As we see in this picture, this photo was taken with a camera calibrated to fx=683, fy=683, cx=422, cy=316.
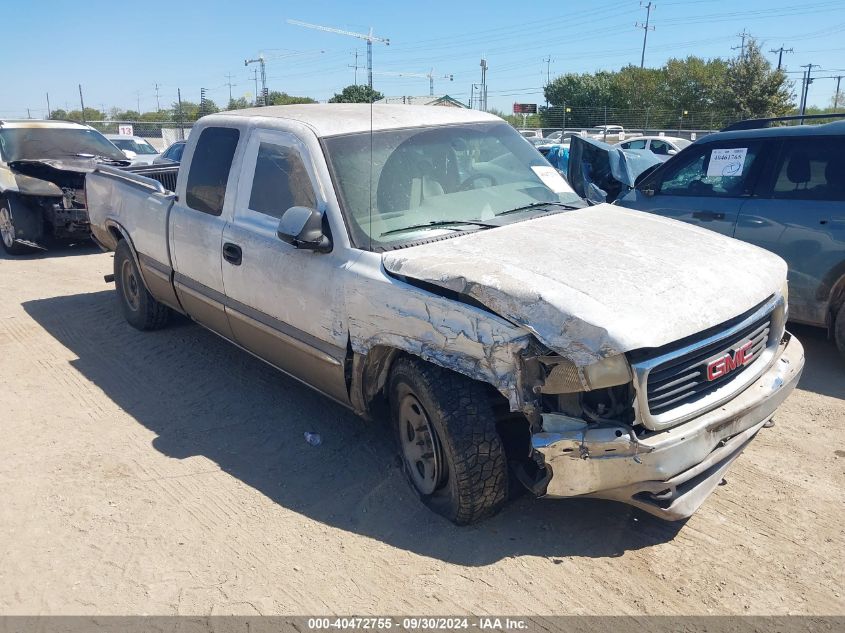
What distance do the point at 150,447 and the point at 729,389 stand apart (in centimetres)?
339

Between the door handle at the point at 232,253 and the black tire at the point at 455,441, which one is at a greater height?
the door handle at the point at 232,253

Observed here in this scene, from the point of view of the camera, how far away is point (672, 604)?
2.86 m

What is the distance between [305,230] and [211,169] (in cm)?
159

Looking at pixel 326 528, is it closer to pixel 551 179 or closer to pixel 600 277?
pixel 600 277

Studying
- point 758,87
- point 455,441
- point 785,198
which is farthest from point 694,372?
point 758,87

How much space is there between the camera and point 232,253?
14.6 feet

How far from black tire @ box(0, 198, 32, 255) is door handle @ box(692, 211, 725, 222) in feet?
30.1

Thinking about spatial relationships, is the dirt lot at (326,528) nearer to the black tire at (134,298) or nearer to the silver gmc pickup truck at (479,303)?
the silver gmc pickup truck at (479,303)

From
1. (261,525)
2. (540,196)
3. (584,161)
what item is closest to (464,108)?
(540,196)

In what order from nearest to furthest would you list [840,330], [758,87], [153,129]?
1. [840,330]
2. [153,129]
3. [758,87]

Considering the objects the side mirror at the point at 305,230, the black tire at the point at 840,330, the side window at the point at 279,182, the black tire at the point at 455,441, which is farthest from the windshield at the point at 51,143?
the black tire at the point at 840,330

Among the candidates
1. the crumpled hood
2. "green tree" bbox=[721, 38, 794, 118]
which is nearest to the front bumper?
the crumpled hood

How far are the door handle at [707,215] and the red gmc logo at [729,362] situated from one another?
2894mm

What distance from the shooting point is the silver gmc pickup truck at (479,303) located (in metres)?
2.83
